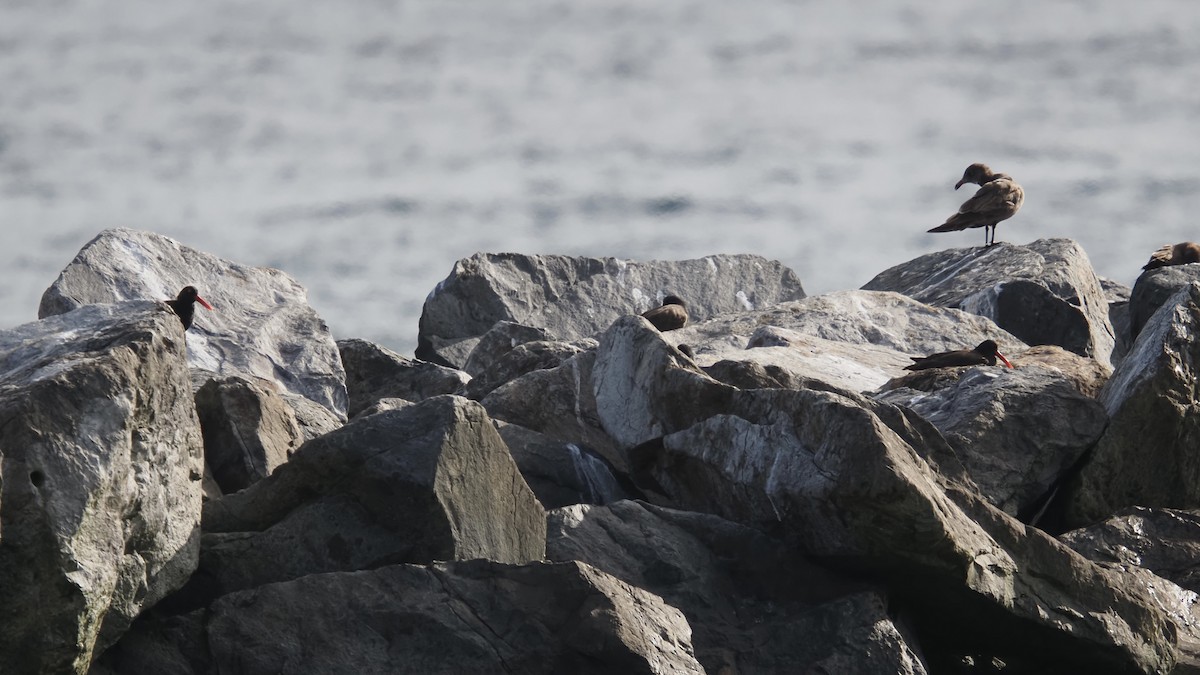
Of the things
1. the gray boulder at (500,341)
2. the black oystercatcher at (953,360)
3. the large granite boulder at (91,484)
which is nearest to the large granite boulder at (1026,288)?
the black oystercatcher at (953,360)

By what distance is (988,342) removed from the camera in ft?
46.2

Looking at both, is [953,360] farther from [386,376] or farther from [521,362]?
[386,376]

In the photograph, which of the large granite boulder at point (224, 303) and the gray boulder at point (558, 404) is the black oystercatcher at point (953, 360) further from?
the large granite boulder at point (224, 303)

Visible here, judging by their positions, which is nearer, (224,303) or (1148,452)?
(1148,452)

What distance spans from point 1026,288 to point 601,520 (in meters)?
10.2

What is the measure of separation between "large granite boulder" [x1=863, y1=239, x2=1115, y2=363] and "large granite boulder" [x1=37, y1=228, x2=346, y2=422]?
24.0 ft

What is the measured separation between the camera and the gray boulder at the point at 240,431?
9.06 meters

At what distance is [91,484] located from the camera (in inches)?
251

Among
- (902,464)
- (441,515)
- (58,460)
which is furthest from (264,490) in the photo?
(902,464)

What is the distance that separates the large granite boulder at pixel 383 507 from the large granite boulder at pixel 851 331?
20.7 ft

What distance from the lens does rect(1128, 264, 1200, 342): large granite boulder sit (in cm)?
1539

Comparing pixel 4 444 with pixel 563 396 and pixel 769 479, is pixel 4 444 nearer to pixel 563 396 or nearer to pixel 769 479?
pixel 769 479

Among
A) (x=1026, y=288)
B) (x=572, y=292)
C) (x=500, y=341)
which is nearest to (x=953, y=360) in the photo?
(x=1026, y=288)

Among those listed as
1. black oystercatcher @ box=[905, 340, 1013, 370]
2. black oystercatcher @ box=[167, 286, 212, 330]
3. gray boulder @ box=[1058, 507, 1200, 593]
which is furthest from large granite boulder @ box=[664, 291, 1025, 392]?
black oystercatcher @ box=[167, 286, 212, 330]
